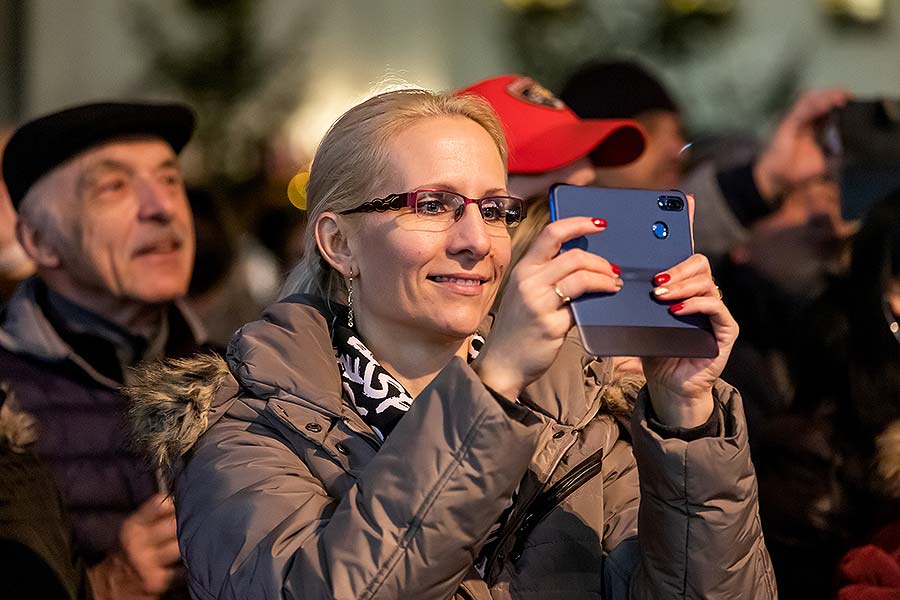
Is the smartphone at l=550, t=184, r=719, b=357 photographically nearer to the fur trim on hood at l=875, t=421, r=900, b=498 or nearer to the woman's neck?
the woman's neck

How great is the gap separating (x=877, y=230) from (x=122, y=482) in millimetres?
2057

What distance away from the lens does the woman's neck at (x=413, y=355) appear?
8.29 ft

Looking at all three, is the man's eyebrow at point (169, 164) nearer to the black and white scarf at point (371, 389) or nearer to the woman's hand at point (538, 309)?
the black and white scarf at point (371, 389)

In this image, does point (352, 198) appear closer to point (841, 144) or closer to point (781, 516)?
point (781, 516)

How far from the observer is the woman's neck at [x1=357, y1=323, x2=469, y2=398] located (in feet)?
8.29

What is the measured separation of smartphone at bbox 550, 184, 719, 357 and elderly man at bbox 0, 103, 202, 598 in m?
1.64

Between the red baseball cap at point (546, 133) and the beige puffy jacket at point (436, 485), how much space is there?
830 millimetres

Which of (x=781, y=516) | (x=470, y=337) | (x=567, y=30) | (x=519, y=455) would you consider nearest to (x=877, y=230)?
(x=781, y=516)

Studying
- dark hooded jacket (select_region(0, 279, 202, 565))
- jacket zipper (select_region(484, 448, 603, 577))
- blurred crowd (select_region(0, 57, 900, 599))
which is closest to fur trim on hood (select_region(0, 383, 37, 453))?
blurred crowd (select_region(0, 57, 900, 599))

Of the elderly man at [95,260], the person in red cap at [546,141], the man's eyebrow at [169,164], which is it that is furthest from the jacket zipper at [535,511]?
the man's eyebrow at [169,164]

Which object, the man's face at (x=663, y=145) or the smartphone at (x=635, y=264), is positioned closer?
the smartphone at (x=635, y=264)

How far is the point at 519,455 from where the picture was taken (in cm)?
199

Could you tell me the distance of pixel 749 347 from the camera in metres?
4.15

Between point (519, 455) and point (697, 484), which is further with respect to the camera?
point (697, 484)
